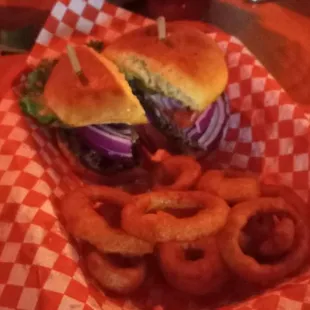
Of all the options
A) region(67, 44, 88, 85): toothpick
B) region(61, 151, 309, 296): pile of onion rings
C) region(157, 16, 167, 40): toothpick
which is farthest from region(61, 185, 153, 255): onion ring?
region(157, 16, 167, 40): toothpick

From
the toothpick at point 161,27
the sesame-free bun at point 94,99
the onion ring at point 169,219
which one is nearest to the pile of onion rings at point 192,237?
the onion ring at point 169,219

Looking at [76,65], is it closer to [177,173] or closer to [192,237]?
[177,173]

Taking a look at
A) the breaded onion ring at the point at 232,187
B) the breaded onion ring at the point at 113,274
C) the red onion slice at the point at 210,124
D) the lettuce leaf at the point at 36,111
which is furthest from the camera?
the red onion slice at the point at 210,124

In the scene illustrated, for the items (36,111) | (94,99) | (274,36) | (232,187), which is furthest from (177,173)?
(274,36)

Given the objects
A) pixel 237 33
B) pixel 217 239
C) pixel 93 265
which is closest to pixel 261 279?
pixel 217 239

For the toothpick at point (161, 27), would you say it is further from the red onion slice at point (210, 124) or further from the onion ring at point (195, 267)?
the onion ring at point (195, 267)

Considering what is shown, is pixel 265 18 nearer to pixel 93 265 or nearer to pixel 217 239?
pixel 217 239

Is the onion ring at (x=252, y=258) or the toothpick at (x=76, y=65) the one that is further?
the toothpick at (x=76, y=65)
